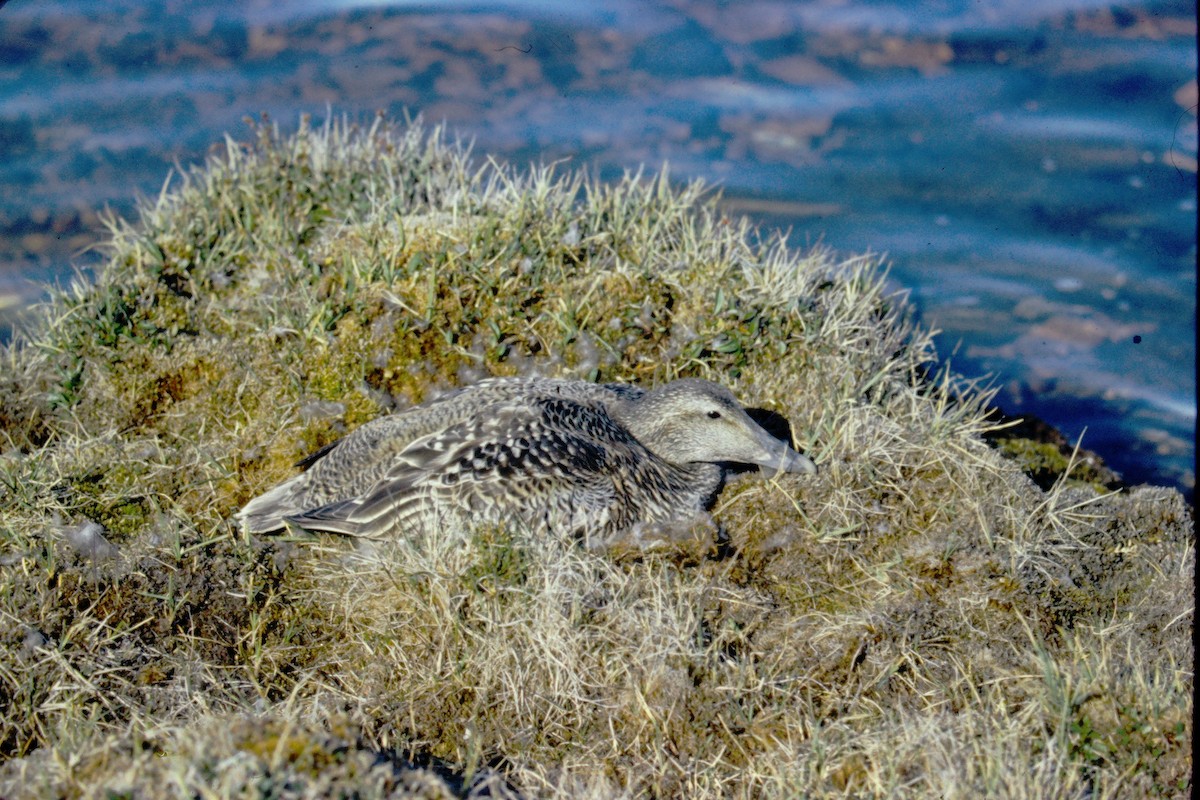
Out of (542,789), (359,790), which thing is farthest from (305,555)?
(359,790)

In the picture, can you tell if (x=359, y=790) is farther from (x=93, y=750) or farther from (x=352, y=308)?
(x=352, y=308)

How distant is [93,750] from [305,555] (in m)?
1.60

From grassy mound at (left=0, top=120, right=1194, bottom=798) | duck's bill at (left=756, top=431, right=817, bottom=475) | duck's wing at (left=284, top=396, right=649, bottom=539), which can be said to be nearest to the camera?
grassy mound at (left=0, top=120, right=1194, bottom=798)

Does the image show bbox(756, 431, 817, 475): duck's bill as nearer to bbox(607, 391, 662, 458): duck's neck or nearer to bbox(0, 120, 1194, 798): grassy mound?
bbox(0, 120, 1194, 798): grassy mound

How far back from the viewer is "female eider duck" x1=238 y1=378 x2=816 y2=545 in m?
4.61

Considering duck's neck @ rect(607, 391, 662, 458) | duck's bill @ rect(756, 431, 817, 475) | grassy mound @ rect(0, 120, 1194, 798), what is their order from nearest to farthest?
grassy mound @ rect(0, 120, 1194, 798), duck's bill @ rect(756, 431, 817, 475), duck's neck @ rect(607, 391, 662, 458)

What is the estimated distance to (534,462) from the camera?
184 inches

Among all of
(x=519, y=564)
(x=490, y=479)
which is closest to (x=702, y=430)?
(x=490, y=479)

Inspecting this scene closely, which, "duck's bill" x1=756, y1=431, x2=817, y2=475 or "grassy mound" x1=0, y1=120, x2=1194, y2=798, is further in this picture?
"duck's bill" x1=756, y1=431, x2=817, y2=475

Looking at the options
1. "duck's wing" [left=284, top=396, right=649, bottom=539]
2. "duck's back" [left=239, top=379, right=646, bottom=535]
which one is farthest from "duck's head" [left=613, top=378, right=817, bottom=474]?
"duck's wing" [left=284, top=396, right=649, bottom=539]

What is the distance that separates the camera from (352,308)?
580cm

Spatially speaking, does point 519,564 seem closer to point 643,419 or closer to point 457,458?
point 457,458

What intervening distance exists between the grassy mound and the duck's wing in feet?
0.56

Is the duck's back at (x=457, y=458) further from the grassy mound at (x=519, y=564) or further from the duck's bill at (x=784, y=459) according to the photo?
the duck's bill at (x=784, y=459)
